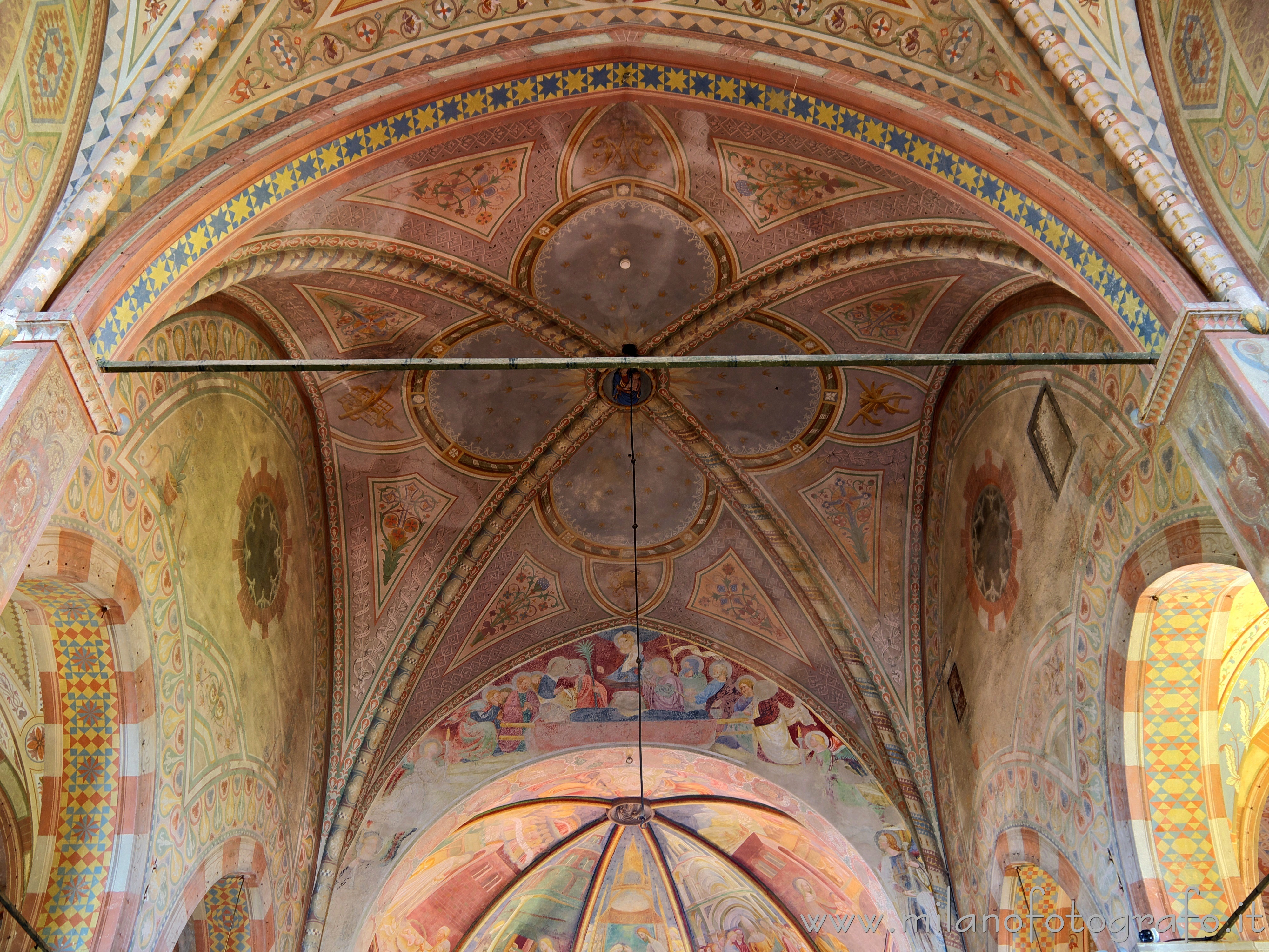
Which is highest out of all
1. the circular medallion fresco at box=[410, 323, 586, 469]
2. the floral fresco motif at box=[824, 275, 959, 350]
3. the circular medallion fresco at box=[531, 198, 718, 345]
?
the circular medallion fresco at box=[531, 198, 718, 345]

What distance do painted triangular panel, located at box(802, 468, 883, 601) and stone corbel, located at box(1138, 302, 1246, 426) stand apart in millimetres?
6176

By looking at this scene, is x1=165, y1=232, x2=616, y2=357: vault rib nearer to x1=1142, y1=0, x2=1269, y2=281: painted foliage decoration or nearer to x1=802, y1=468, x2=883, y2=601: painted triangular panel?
x1=802, y1=468, x2=883, y2=601: painted triangular panel

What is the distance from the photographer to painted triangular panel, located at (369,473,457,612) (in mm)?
12109

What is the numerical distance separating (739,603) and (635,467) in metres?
2.07

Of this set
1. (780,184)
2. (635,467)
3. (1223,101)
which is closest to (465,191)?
(780,184)

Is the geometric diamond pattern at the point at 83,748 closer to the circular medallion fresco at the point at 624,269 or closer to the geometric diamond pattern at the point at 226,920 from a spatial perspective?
the geometric diamond pattern at the point at 226,920

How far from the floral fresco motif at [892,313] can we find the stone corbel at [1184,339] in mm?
3968

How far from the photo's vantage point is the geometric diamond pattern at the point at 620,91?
21.0 feet

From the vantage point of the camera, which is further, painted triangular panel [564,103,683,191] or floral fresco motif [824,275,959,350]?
floral fresco motif [824,275,959,350]

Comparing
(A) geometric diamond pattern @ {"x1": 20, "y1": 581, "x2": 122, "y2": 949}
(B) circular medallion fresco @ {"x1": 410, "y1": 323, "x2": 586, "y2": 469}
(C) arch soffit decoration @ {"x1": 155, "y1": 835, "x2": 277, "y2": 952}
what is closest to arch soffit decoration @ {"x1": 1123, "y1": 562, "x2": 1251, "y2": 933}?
(B) circular medallion fresco @ {"x1": 410, "y1": 323, "x2": 586, "y2": 469}

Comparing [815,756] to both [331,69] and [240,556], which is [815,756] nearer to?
[240,556]

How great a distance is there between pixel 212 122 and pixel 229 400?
125 inches

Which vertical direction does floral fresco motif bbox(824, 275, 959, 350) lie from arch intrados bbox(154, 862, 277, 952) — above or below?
above

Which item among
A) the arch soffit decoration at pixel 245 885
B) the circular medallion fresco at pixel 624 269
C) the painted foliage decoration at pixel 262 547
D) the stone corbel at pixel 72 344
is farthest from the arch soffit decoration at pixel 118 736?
the circular medallion fresco at pixel 624 269
